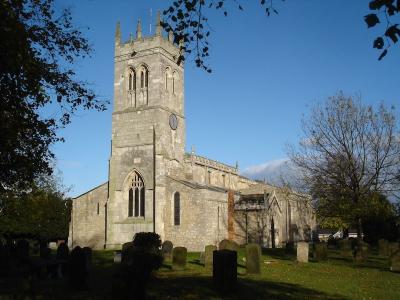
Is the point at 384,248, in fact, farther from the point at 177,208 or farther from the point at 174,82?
the point at 174,82

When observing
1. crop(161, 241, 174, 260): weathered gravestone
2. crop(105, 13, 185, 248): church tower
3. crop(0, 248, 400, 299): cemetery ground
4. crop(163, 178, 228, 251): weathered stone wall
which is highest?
crop(105, 13, 185, 248): church tower

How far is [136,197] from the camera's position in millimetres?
38031

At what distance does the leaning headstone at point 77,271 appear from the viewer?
12.8 meters

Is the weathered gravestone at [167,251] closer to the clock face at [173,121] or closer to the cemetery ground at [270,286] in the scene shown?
the cemetery ground at [270,286]

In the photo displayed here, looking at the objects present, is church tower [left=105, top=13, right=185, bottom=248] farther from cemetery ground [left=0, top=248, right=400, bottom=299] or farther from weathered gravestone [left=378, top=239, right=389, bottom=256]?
cemetery ground [left=0, top=248, right=400, bottom=299]

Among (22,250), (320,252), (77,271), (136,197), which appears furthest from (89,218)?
(77,271)

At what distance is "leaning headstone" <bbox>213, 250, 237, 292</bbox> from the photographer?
12289 millimetres

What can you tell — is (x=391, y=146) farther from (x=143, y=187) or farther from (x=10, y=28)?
(x=10, y=28)

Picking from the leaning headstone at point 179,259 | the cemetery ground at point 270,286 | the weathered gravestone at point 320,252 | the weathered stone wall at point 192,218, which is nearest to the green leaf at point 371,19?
the cemetery ground at point 270,286

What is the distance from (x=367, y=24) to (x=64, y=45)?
10734 millimetres

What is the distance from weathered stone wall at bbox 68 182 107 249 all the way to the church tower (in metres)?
1.27

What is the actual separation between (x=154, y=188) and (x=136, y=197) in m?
2.29

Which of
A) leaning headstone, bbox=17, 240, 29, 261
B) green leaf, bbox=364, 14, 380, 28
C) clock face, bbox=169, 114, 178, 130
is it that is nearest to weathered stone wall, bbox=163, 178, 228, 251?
clock face, bbox=169, 114, 178, 130

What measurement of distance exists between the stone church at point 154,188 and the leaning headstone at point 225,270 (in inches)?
907
